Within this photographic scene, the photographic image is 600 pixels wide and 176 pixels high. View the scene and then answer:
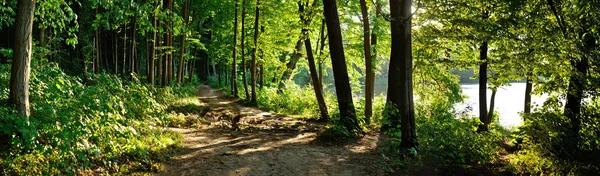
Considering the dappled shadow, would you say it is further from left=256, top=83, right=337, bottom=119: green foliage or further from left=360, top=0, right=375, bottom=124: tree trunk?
left=256, top=83, right=337, bottom=119: green foliage

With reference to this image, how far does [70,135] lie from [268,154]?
3.59m

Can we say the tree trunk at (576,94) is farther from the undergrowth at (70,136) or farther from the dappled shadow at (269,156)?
the undergrowth at (70,136)

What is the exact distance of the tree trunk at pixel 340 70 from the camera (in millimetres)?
9039

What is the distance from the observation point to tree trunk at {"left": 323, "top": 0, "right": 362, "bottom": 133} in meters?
9.04

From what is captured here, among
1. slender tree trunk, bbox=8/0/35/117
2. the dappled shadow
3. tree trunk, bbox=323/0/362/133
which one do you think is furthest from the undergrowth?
tree trunk, bbox=323/0/362/133

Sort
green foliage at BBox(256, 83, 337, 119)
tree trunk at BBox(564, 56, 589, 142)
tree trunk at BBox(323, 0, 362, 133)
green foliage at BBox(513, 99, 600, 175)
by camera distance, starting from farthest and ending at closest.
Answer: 1. green foliage at BBox(256, 83, 337, 119)
2. tree trunk at BBox(323, 0, 362, 133)
3. tree trunk at BBox(564, 56, 589, 142)
4. green foliage at BBox(513, 99, 600, 175)

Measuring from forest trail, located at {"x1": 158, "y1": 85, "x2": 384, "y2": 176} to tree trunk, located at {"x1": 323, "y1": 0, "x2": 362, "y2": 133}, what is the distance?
0.61m

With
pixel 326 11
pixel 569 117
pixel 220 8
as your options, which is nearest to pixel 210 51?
pixel 220 8

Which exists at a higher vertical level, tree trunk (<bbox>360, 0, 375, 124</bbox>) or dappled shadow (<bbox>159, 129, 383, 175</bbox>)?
tree trunk (<bbox>360, 0, 375, 124</bbox>)

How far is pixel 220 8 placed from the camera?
2034cm

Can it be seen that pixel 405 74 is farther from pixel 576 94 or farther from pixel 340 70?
pixel 576 94

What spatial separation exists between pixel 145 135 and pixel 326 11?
528 centimetres

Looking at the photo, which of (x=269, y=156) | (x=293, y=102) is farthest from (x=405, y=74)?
(x=293, y=102)

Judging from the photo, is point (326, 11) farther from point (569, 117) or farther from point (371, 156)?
point (569, 117)
